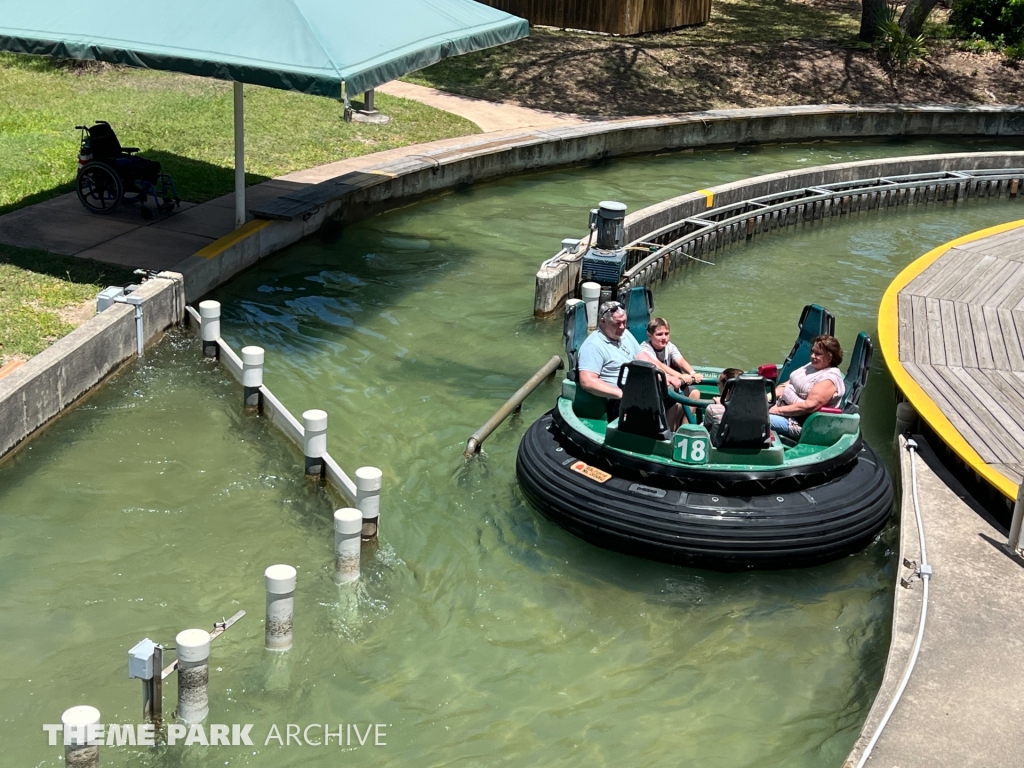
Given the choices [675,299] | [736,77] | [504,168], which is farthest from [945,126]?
[675,299]

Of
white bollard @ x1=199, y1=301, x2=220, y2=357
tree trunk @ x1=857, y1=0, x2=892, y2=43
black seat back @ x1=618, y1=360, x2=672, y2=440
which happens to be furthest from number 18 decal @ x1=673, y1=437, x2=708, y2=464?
tree trunk @ x1=857, y1=0, x2=892, y2=43

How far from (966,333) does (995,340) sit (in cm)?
27

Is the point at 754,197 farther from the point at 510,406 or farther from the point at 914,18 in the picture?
the point at 914,18

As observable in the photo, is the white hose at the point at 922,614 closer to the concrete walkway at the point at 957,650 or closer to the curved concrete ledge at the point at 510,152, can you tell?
the concrete walkway at the point at 957,650

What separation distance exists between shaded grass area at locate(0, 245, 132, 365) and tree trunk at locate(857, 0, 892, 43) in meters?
18.7

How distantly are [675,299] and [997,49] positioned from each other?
53.6ft

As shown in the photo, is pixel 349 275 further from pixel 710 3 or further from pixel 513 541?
pixel 710 3

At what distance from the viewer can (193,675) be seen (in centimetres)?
598

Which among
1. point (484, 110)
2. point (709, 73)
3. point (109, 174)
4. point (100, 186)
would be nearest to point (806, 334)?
point (109, 174)

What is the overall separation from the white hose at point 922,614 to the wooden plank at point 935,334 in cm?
167

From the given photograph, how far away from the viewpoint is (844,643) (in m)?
7.53

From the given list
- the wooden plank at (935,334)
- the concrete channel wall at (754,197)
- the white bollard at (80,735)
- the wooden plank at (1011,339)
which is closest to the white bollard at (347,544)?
the white bollard at (80,735)

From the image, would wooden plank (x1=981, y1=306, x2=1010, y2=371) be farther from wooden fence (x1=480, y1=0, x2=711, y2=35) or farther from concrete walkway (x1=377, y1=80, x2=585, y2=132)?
wooden fence (x1=480, y1=0, x2=711, y2=35)

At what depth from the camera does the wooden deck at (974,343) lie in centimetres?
914
